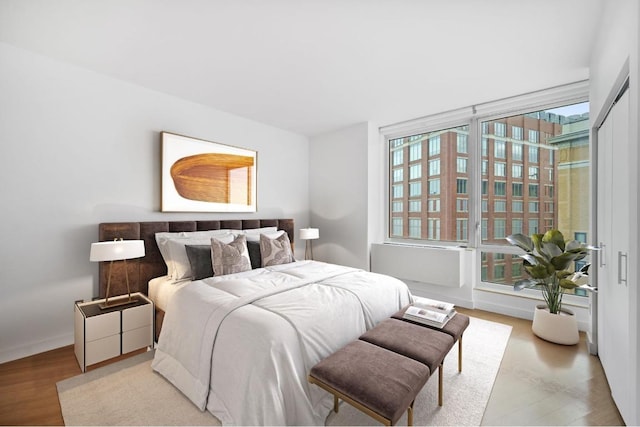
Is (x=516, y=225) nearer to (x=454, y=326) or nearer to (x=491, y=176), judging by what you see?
(x=491, y=176)

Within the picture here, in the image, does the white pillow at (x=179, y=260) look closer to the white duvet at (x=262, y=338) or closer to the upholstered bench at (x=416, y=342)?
the white duvet at (x=262, y=338)

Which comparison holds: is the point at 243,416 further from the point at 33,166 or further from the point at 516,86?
the point at 516,86

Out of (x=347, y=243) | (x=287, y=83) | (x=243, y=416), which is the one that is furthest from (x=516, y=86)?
(x=243, y=416)

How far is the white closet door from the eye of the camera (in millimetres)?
1569

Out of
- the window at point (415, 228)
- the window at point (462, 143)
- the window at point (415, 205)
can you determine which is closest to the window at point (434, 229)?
the window at point (415, 228)

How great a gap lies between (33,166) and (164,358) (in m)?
1.98

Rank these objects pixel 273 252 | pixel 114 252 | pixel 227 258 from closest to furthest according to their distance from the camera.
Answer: pixel 114 252 < pixel 227 258 < pixel 273 252

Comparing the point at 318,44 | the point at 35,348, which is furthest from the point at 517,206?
the point at 35,348

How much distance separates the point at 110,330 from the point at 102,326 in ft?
0.24

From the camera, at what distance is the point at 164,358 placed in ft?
6.91

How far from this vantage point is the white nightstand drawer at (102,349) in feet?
7.06

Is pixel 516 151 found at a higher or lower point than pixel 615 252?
higher

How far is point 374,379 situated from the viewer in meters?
1.37

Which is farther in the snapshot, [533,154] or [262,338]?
[533,154]
